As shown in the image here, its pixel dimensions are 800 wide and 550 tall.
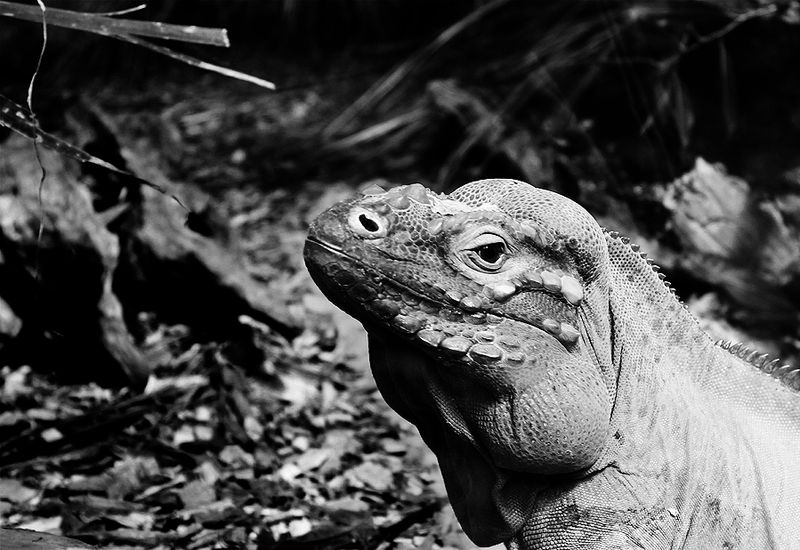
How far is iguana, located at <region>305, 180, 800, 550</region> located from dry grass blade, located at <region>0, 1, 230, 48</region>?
3.70ft

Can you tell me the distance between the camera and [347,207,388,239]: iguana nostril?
A: 2.88 m

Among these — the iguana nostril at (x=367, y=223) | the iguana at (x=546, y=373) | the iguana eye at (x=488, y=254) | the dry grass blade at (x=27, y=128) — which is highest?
the dry grass blade at (x=27, y=128)

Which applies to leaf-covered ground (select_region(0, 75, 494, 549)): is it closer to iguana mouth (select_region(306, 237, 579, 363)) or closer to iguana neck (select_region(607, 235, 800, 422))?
iguana neck (select_region(607, 235, 800, 422))

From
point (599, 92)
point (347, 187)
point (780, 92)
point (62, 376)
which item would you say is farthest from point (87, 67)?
point (780, 92)

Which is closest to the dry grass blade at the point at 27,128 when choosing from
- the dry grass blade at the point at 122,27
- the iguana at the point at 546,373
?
the dry grass blade at the point at 122,27

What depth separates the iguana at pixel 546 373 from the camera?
9.45 ft

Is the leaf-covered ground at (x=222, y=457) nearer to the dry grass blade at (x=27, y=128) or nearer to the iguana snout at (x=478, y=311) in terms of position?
the dry grass blade at (x=27, y=128)

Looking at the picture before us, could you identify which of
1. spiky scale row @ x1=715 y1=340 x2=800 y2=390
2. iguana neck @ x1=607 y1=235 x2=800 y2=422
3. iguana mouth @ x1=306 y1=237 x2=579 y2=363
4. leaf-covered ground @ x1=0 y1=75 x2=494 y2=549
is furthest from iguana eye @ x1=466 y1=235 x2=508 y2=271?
leaf-covered ground @ x1=0 y1=75 x2=494 y2=549

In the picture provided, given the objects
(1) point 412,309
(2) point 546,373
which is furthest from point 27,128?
(2) point 546,373

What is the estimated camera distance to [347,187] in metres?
8.46

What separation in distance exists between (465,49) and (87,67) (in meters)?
4.23

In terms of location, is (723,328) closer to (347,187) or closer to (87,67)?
(347,187)

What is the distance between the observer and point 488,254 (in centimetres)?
296

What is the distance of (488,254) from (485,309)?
17 cm
